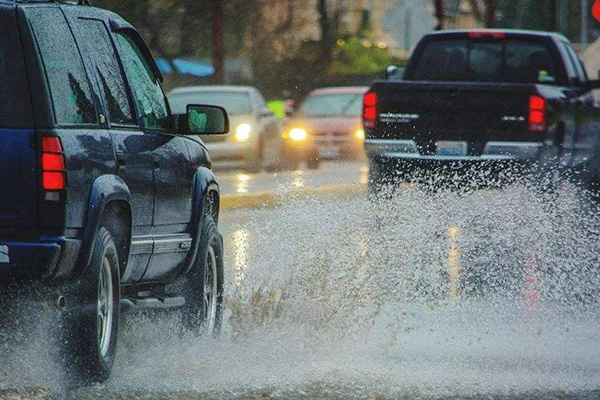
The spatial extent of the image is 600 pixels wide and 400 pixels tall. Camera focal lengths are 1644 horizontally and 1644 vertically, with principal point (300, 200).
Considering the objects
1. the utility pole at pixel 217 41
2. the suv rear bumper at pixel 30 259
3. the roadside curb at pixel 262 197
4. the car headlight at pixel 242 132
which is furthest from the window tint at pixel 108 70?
the utility pole at pixel 217 41

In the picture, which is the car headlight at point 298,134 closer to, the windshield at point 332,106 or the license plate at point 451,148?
the windshield at point 332,106

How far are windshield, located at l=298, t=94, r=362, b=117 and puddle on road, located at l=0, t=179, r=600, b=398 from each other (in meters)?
18.7

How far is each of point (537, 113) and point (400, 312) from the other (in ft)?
19.1

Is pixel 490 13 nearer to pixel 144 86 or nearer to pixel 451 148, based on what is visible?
pixel 451 148

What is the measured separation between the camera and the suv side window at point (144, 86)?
7855 mm

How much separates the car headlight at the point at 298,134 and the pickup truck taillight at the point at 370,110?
15665mm

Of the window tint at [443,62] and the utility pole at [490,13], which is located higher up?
the window tint at [443,62]

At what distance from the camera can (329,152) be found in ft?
105

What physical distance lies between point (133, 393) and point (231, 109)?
21.5 meters

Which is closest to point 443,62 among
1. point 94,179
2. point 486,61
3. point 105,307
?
point 486,61

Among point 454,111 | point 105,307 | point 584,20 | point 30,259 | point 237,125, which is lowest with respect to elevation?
point 584,20

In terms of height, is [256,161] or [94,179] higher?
[94,179]

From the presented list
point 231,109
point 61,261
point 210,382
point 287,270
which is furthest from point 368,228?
point 231,109

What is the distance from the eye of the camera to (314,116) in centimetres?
3228
